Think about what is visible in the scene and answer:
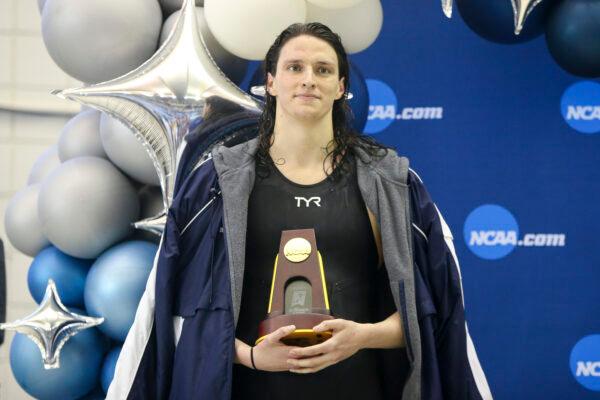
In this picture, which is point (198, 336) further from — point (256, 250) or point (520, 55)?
point (520, 55)

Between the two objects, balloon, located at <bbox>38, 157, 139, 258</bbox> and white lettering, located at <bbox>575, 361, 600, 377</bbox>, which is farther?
white lettering, located at <bbox>575, 361, 600, 377</bbox>

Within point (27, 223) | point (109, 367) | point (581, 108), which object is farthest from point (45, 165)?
point (581, 108)

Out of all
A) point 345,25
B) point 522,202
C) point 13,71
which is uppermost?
point 13,71

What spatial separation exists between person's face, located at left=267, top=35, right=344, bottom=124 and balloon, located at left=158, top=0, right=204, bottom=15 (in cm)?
111

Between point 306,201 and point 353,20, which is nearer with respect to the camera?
point 306,201

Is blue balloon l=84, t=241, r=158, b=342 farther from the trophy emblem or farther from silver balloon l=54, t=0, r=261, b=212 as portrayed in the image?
the trophy emblem

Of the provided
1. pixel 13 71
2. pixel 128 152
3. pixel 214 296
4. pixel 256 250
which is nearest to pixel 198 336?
pixel 214 296

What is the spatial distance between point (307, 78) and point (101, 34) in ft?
3.77

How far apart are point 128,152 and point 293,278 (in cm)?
131

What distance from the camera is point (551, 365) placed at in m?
Answer: 4.14

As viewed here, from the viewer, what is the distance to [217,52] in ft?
10.5

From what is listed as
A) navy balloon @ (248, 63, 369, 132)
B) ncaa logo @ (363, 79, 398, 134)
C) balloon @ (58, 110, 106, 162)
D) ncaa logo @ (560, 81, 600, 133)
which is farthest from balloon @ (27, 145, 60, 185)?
ncaa logo @ (560, 81, 600, 133)

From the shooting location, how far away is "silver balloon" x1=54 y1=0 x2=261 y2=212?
299 cm

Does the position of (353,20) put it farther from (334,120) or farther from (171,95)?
(334,120)
